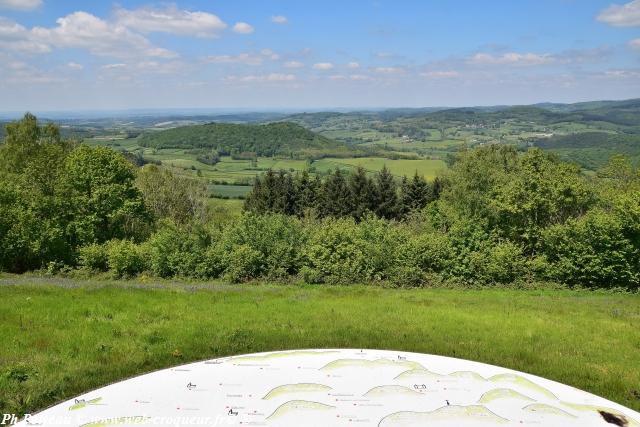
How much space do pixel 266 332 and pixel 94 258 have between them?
15.2 meters

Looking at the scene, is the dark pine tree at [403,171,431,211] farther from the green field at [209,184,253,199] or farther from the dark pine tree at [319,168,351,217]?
the green field at [209,184,253,199]

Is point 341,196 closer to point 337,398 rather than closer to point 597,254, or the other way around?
point 597,254

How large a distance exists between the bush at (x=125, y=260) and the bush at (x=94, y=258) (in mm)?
592

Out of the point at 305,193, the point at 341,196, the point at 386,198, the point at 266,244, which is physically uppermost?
Answer: the point at 266,244

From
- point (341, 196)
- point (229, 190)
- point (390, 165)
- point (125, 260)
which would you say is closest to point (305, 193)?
point (341, 196)

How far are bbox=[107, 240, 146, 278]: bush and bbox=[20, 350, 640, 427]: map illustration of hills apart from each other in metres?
14.6

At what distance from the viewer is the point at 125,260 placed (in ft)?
A: 70.9

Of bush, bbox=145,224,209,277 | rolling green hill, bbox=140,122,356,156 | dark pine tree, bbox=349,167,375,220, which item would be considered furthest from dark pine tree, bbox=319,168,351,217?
rolling green hill, bbox=140,122,356,156

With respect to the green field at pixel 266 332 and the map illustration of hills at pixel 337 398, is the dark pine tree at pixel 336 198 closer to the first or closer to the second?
the green field at pixel 266 332

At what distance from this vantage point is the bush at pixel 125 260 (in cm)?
2155

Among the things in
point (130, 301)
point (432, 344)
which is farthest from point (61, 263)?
point (432, 344)

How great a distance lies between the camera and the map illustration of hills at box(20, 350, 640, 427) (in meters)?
6.37

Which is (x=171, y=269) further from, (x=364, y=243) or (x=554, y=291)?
(x=554, y=291)

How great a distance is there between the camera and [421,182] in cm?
5519
